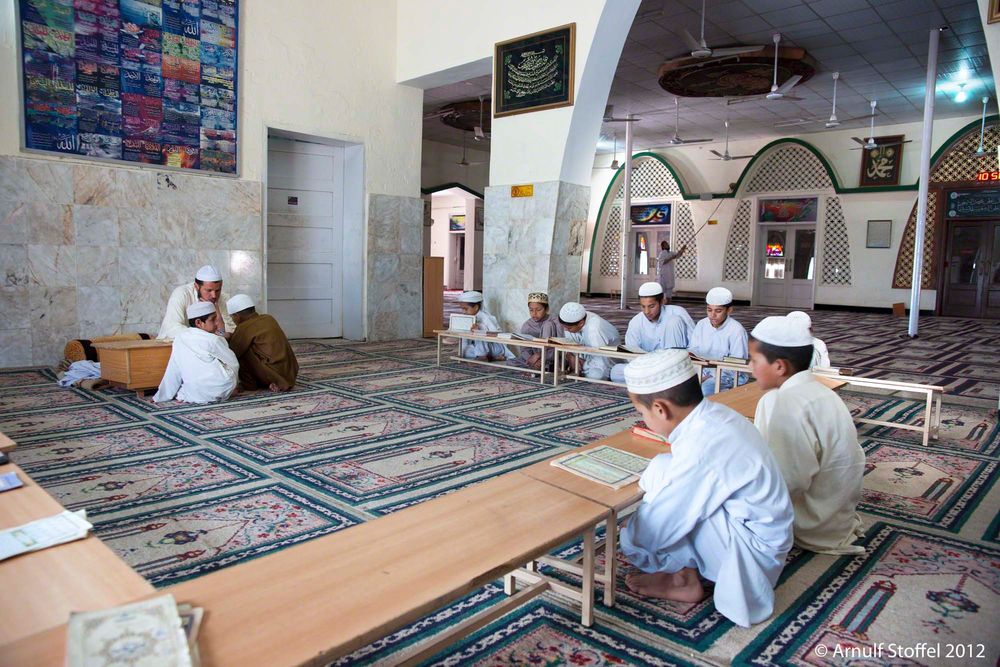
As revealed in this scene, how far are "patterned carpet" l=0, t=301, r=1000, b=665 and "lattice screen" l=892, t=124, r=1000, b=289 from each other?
7.47 meters

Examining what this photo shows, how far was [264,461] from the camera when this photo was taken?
10.5 ft

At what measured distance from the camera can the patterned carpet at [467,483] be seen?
180 centimetres

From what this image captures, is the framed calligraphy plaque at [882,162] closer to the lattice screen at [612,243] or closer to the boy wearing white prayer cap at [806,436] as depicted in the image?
the lattice screen at [612,243]

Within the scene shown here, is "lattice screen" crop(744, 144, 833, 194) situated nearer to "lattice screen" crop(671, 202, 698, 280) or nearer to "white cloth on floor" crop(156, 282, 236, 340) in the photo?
"lattice screen" crop(671, 202, 698, 280)

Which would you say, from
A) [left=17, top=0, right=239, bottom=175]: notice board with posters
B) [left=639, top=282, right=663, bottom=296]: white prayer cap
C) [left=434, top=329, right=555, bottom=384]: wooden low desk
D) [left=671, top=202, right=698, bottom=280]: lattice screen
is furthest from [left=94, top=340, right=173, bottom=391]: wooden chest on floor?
[left=671, top=202, right=698, bottom=280]: lattice screen

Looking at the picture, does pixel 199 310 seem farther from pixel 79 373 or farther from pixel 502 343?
pixel 502 343

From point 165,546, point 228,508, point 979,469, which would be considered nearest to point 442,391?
point 228,508

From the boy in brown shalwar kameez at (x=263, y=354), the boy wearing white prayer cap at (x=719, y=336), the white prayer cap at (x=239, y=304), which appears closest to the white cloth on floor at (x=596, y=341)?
the boy wearing white prayer cap at (x=719, y=336)

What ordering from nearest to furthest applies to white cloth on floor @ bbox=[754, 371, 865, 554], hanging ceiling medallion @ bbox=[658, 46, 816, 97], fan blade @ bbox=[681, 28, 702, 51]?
white cloth on floor @ bbox=[754, 371, 865, 554] < fan blade @ bbox=[681, 28, 702, 51] < hanging ceiling medallion @ bbox=[658, 46, 816, 97]

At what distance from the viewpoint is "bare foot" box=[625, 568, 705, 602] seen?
1936mm

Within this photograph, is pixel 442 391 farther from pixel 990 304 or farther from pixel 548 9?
pixel 990 304

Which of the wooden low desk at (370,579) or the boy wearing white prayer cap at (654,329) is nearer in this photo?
the wooden low desk at (370,579)

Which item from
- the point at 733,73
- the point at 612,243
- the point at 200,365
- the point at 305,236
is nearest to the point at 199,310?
the point at 200,365

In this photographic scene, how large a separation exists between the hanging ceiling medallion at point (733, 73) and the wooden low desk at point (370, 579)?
8.11 meters
